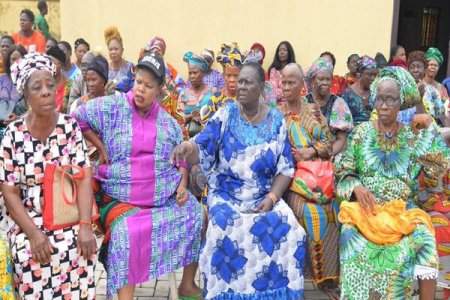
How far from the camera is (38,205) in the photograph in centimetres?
342

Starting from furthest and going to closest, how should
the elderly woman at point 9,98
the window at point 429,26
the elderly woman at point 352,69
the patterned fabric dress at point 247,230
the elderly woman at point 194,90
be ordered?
the window at point 429,26
the elderly woman at point 352,69
the elderly woman at point 194,90
the elderly woman at point 9,98
the patterned fabric dress at point 247,230

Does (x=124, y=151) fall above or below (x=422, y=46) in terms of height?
below

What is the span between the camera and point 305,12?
9336 millimetres

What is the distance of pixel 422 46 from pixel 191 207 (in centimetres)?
1024

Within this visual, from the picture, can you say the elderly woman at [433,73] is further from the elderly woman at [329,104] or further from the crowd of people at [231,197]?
the crowd of people at [231,197]

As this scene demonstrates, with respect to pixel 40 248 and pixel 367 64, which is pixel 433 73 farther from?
pixel 40 248

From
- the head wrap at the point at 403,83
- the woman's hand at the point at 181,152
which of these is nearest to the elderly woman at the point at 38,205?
the woman's hand at the point at 181,152

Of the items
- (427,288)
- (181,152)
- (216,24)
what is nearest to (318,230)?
(427,288)

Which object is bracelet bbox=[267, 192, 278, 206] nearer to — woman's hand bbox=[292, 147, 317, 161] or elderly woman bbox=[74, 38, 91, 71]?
woman's hand bbox=[292, 147, 317, 161]

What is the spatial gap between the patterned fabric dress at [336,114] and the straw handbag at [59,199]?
235 cm

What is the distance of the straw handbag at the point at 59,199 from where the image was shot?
337 centimetres

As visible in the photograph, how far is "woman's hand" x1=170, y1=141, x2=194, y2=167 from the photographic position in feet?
12.9

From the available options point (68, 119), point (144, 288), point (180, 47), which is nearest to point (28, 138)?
point (68, 119)

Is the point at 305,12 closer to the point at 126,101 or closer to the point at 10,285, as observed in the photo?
the point at 126,101
